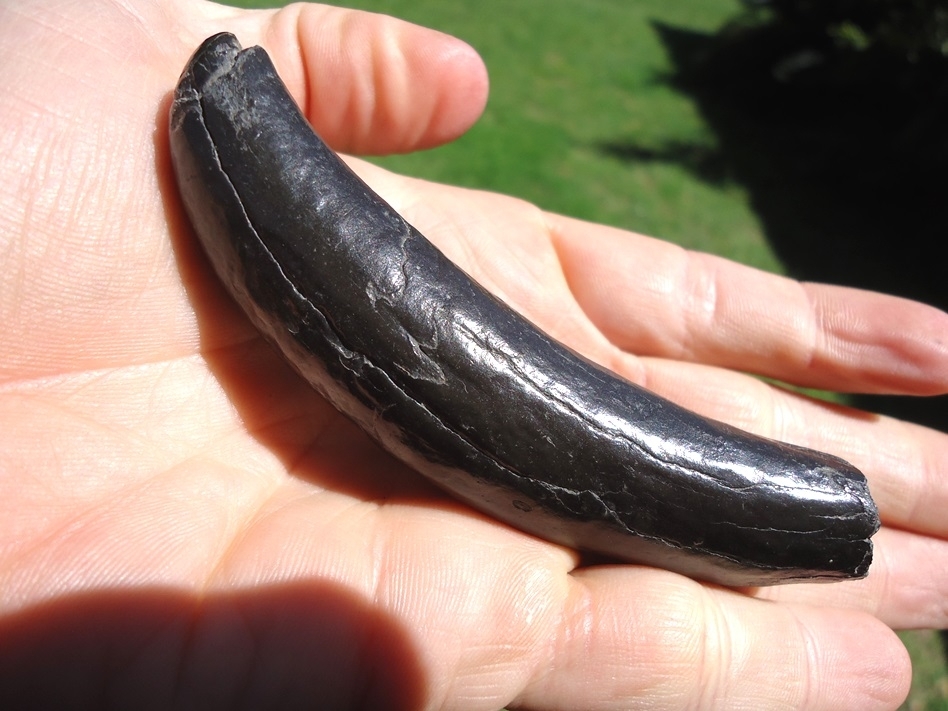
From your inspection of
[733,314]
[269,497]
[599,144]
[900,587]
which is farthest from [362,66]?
[599,144]

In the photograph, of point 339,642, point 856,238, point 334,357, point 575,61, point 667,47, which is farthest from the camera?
point 667,47

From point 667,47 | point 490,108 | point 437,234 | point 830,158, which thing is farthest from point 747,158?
point 437,234

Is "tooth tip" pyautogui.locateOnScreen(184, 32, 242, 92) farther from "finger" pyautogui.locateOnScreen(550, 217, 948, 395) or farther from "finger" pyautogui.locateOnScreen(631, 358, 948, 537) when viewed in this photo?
"finger" pyautogui.locateOnScreen(631, 358, 948, 537)

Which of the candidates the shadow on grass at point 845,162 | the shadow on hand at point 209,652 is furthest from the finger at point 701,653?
the shadow on grass at point 845,162

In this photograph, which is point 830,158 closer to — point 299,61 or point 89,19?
point 299,61

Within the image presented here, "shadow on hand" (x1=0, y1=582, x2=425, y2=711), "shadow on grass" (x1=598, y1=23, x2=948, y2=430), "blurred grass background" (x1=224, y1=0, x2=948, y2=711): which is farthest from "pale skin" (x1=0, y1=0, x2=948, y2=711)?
"shadow on grass" (x1=598, y1=23, x2=948, y2=430)

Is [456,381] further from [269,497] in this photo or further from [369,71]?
[369,71]
